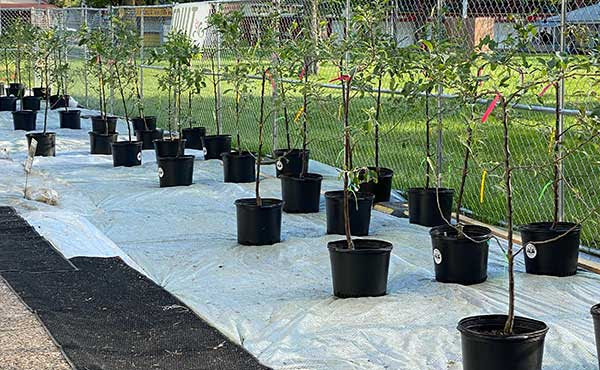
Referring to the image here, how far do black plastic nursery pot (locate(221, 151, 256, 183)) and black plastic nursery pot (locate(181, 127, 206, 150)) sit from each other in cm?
235

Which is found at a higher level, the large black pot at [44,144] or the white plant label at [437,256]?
the large black pot at [44,144]

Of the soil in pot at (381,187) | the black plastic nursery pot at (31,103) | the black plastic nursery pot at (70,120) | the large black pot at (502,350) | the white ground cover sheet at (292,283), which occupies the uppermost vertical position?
the black plastic nursery pot at (31,103)

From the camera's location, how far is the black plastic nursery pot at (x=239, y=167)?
925cm

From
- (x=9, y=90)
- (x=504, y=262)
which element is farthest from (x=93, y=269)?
(x=9, y=90)

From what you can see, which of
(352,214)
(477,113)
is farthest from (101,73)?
(477,113)

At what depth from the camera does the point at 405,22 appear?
8914mm

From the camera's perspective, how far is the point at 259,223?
6730 millimetres

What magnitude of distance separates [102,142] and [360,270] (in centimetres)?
689

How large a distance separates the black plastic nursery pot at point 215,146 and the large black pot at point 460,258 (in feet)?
17.6

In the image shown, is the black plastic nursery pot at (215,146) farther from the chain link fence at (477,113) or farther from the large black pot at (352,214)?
the large black pot at (352,214)

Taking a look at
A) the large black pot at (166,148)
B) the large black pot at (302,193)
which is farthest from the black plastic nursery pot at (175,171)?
the large black pot at (302,193)

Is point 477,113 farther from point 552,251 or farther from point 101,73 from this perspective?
point 101,73

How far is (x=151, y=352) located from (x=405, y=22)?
17.1ft

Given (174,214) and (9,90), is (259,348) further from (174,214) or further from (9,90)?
(9,90)
